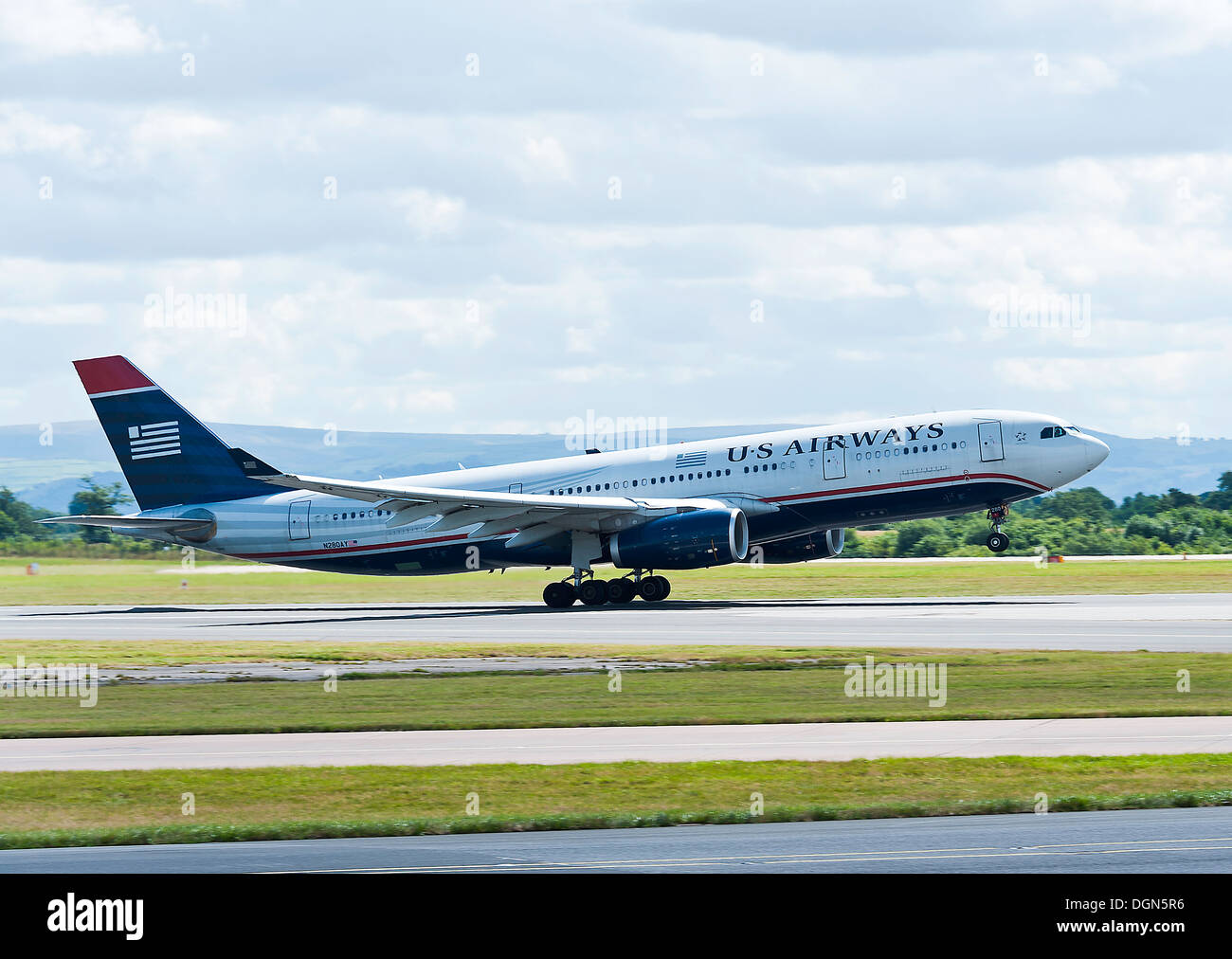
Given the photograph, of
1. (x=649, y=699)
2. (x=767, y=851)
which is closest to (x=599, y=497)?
(x=649, y=699)

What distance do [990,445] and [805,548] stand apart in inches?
317

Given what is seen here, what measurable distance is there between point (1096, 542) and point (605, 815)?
3143 inches

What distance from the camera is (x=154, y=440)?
5272cm

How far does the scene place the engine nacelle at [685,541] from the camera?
45.4 meters

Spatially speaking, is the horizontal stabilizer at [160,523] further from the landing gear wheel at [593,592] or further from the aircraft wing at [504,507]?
the landing gear wheel at [593,592]

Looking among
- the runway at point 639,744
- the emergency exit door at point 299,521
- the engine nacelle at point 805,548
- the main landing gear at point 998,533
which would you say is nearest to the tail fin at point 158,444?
the emergency exit door at point 299,521

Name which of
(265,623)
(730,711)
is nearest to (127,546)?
(265,623)

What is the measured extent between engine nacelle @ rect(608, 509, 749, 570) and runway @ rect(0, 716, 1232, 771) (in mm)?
23917

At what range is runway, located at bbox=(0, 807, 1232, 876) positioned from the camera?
1228 cm

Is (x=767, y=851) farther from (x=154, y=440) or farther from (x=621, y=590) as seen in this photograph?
(x=154, y=440)

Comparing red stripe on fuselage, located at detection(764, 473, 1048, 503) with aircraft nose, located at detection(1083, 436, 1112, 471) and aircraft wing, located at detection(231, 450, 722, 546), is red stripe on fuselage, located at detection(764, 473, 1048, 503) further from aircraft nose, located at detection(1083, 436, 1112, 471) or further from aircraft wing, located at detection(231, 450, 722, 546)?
aircraft wing, located at detection(231, 450, 722, 546)

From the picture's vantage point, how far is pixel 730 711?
22.5m

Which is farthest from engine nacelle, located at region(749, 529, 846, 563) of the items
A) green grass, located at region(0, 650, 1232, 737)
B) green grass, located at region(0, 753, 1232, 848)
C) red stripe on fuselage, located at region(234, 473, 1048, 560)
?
green grass, located at region(0, 753, 1232, 848)
